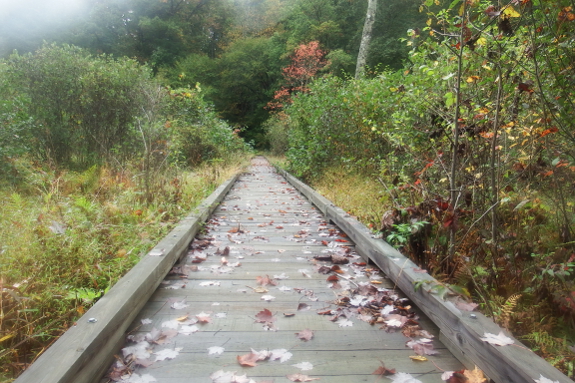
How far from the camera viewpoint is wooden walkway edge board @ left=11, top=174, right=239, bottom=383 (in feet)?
5.24

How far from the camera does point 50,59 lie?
308 inches

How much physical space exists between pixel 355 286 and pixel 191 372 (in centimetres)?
169

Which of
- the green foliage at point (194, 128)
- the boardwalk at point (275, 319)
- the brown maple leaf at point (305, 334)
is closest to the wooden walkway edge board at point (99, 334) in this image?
the boardwalk at point (275, 319)

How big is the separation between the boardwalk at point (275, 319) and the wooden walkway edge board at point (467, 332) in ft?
0.44

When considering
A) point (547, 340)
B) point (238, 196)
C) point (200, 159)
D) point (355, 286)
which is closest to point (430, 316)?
point (547, 340)

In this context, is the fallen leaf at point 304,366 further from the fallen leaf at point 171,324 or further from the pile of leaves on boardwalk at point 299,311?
the fallen leaf at point 171,324

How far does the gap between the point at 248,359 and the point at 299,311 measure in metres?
0.74

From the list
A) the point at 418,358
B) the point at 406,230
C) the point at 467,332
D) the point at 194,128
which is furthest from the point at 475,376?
the point at 194,128

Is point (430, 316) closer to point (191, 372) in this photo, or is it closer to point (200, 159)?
point (191, 372)

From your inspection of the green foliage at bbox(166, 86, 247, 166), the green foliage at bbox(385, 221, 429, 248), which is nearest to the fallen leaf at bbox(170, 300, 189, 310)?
the green foliage at bbox(385, 221, 429, 248)

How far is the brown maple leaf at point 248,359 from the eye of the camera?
2133 millimetres

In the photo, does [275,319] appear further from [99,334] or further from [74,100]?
[74,100]

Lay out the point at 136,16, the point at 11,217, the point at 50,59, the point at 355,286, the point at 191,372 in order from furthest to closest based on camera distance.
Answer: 1. the point at 136,16
2. the point at 50,59
3. the point at 11,217
4. the point at 355,286
5. the point at 191,372

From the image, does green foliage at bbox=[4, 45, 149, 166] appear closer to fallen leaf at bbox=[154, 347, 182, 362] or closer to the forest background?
the forest background
